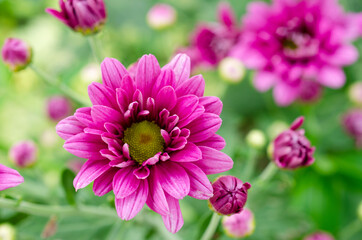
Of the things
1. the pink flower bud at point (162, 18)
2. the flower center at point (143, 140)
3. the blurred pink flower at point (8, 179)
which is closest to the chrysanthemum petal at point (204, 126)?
the flower center at point (143, 140)

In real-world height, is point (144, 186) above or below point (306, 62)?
above

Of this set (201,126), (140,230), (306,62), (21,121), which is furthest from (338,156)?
(21,121)

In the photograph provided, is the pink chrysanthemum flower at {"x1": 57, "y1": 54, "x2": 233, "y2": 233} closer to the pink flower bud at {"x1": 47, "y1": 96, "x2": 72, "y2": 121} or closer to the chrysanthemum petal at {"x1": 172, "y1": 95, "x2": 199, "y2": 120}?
the chrysanthemum petal at {"x1": 172, "y1": 95, "x2": 199, "y2": 120}

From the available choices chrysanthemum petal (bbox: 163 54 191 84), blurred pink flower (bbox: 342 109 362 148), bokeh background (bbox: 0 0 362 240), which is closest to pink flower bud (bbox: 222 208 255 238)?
bokeh background (bbox: 0 0 362 240)

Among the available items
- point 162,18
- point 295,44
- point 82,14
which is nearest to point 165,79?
point 82,14

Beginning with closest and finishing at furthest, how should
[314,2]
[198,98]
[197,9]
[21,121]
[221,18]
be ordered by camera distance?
[198,98] → [314,2] → [221,18] → [21,121] → [197,9]

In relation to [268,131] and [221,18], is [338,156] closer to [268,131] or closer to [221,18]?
[268,131]

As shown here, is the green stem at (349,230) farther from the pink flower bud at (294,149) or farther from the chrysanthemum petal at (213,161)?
the chrysanthemum petal at (213,161)
